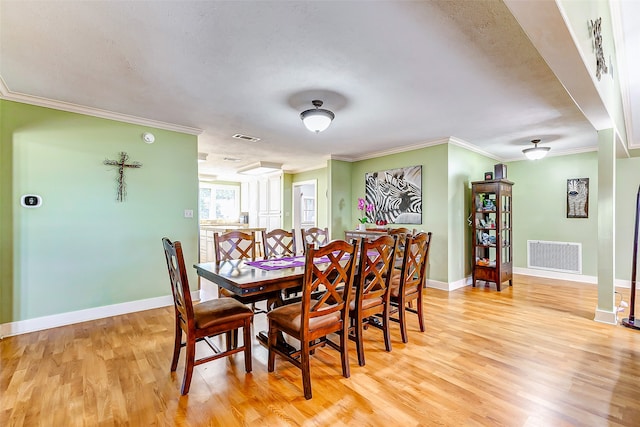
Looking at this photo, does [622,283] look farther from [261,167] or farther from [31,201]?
[31,201]

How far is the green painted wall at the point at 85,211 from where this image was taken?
2.92 m

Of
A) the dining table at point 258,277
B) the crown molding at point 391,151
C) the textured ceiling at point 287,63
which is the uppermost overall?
the textured ceiling at point 287,63

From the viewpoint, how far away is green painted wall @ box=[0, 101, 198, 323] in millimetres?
2924

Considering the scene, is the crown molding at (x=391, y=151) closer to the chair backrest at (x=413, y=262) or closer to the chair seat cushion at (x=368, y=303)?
the chair backrest at (x=413, y=262)

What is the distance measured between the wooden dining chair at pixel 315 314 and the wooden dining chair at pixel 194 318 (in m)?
0.22

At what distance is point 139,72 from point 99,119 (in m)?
1.44

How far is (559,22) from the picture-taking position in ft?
4.54

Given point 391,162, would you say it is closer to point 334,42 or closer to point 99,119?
→ point 334,42

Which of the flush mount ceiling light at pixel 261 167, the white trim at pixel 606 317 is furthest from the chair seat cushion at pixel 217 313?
the flush mount ceiling light at pixel 261 167

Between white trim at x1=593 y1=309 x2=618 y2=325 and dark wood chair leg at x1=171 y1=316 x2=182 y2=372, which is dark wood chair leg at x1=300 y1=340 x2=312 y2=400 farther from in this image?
white trim at x1=593 y1=309 x2=618 y2=325

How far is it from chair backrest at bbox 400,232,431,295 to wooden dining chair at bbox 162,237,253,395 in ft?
4.60

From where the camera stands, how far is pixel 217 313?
206cm

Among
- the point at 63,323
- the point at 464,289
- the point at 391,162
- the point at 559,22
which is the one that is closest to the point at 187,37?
the point at 559,22

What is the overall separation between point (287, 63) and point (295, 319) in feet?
6.25
